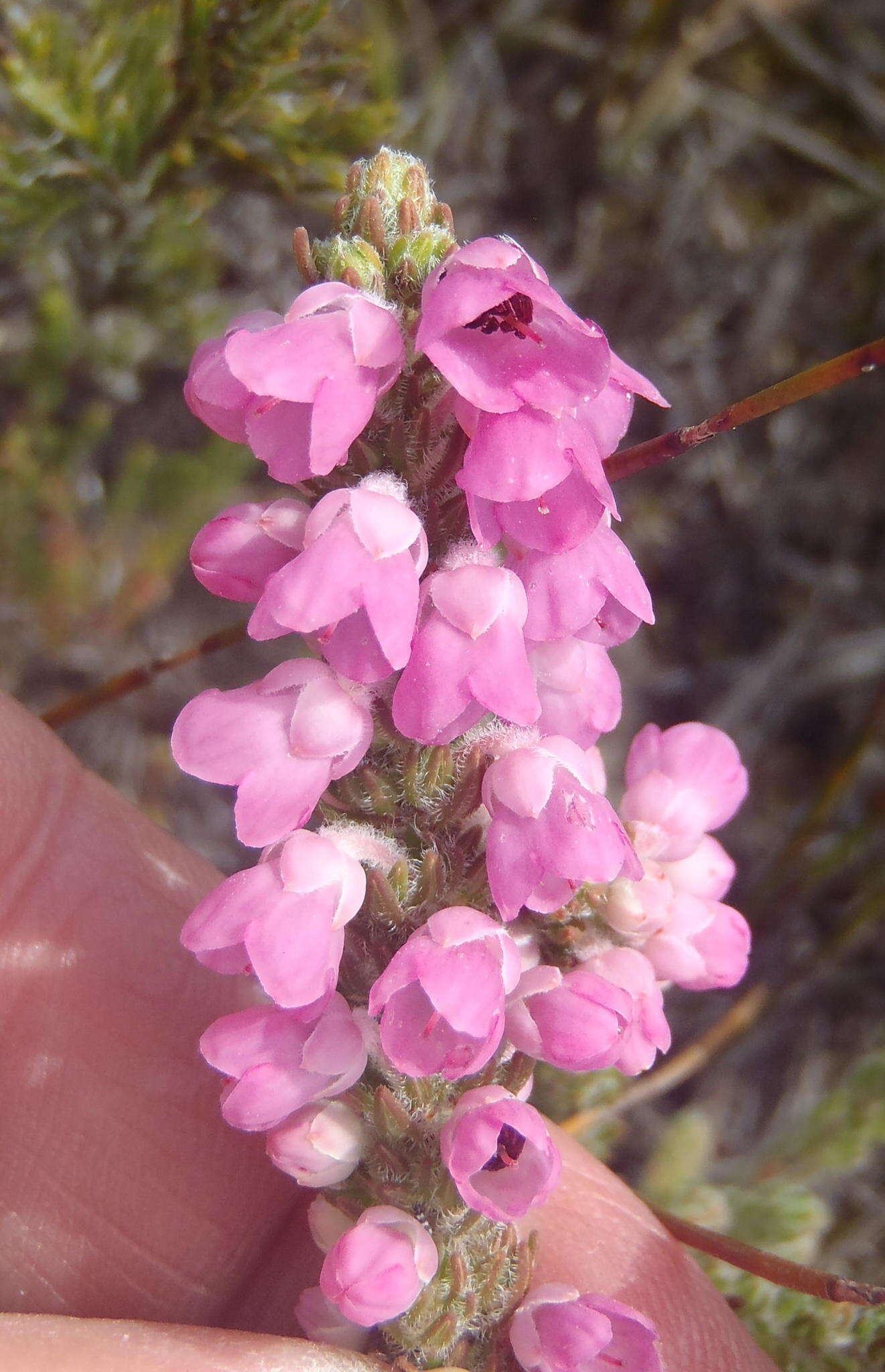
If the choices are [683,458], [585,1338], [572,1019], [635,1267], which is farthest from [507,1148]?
[683,458]

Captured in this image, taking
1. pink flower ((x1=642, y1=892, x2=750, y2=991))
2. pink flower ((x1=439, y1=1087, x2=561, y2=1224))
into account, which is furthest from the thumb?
pink flower ((x1=642, y1=892, x2=750, y2=991))

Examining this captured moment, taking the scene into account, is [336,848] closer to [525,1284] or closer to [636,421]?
[525,1284]

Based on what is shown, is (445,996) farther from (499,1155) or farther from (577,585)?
(577,585)

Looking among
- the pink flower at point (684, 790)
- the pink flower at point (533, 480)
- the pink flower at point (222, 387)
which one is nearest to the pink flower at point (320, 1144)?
the pink flower at point (684, 790)

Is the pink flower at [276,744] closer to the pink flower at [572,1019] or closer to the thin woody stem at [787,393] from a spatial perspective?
the pink flower at [572,1019]

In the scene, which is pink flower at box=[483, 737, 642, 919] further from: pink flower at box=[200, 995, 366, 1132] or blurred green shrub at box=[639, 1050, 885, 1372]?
blurred green shrub at box=[639, 1050, 885, 1372]
